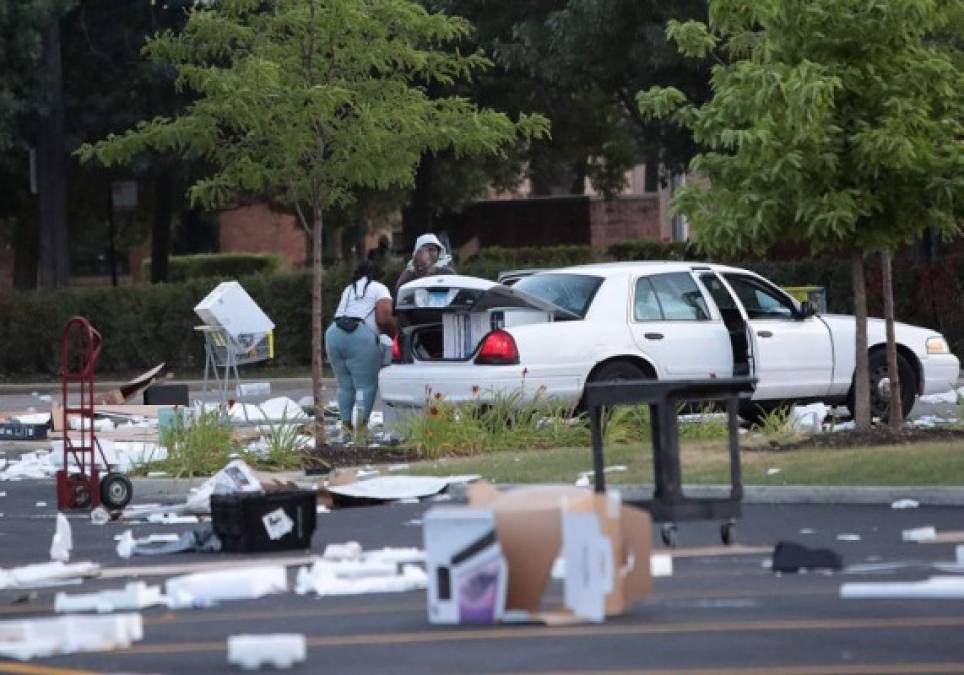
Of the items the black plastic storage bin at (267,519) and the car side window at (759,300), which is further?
the car side window at (759,300)

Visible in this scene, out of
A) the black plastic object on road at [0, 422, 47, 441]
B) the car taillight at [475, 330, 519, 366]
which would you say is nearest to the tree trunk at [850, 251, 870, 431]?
the car taillight at [475, 330, 519, 366]

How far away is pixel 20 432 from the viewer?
Answer: 69.8 feet

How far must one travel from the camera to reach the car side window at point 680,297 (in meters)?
18.8

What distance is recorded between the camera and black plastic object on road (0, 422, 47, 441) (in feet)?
69.6

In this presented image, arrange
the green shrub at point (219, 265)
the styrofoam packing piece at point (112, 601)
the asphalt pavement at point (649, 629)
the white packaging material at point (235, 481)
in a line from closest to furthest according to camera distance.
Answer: the asphalt pavement at point (649, 629)
the styrofoam packing piece at point (112, 601)
the white packaging material at point (235, 481)
the green shrub at point (219, 265)

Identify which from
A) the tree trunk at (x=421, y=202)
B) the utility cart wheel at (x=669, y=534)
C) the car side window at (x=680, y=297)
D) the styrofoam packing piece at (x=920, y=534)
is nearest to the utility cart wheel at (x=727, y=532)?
the utility cart wheel at (x=669, y=534)

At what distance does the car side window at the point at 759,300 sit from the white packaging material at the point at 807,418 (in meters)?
0.88

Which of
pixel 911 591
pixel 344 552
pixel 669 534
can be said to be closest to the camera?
pixel 911 591

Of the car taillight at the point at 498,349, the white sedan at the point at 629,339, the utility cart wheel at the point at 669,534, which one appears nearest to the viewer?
the utility cart wheel at the point at 669,534

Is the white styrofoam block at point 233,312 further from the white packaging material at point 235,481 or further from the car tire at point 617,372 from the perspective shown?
the white packaging material at point 235,481

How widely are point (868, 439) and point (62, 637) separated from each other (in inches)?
351

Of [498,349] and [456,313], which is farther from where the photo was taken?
[456,313]

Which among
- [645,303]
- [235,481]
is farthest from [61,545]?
[645,303]

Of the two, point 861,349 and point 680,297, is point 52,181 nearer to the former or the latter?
point 680,297
